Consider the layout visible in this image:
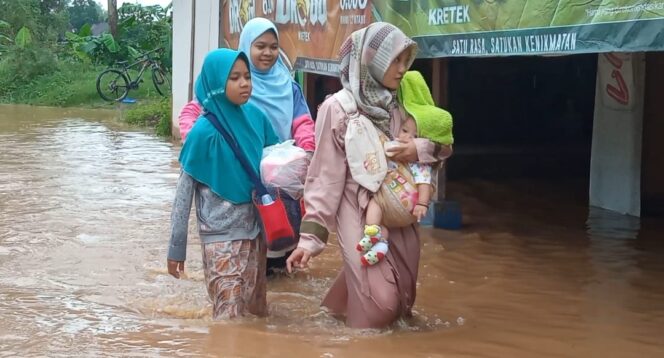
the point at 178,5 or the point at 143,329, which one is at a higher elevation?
the point at 178,5

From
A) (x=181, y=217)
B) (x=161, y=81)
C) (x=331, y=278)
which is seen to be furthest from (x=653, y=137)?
(x=161, y=81)

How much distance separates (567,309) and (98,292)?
2.96m

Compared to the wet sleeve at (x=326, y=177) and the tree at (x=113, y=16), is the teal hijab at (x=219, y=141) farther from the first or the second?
the tree at (x=113, y=16)

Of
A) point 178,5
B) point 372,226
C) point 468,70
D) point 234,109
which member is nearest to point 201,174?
point 234,109

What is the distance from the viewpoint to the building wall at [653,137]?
29.8ft

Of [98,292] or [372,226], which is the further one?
[98,292]

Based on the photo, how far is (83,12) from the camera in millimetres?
71875

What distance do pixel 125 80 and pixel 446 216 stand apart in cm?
1892

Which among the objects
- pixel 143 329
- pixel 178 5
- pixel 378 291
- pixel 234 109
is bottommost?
pixel 143 329

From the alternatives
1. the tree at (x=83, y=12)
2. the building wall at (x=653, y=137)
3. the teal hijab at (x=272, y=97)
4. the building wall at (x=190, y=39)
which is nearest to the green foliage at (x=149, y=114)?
the building wall at (x=190, y=39)

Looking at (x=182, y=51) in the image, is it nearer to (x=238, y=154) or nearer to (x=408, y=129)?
(x=238, y=154)

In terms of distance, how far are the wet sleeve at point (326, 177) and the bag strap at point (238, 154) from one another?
0.36m

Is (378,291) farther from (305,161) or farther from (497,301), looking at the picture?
(497,301)

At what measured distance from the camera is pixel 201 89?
16.5 ft
